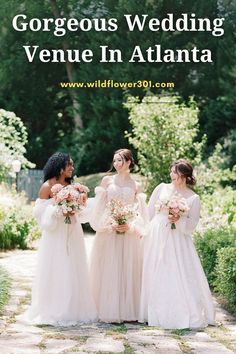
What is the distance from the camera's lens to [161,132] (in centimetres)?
1836

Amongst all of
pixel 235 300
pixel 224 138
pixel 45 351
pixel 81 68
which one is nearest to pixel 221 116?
pixel 224 138

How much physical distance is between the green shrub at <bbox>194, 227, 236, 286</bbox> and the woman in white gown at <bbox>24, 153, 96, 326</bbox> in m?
2.26

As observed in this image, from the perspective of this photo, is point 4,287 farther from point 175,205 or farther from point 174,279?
point 175,205

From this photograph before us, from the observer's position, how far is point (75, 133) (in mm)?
26062

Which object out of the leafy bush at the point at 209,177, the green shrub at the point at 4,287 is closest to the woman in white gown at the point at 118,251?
the green shrub at the point at 4,287

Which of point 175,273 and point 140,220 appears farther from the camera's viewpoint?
point 140,220

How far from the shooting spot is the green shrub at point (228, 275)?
804cm

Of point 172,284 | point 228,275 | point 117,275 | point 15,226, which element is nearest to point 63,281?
point 117,275

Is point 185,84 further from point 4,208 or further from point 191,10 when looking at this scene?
point 4,208

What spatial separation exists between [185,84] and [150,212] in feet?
58.9

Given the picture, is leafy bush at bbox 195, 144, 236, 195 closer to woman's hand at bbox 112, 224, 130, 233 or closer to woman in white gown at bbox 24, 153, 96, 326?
woman's hand at bbox 112, 224, 130, 233

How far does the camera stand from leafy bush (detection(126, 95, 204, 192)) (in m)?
18.3

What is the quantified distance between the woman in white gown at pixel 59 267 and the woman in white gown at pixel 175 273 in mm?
667

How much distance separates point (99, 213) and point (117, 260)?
1.80 ft
